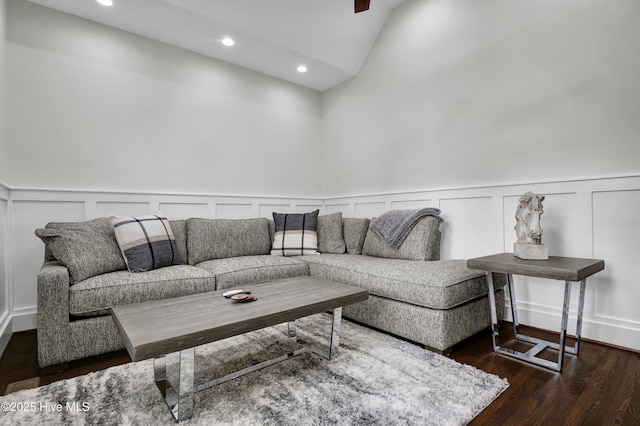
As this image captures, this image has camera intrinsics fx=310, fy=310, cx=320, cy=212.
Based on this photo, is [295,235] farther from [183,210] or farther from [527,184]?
[527,184]

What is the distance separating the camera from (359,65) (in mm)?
3828

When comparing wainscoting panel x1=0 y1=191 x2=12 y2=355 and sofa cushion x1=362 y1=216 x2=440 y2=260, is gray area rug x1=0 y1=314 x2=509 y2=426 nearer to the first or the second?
sofa cushion x1=362 y1=216 x2=440 y2=260

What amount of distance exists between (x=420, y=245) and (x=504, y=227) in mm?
691

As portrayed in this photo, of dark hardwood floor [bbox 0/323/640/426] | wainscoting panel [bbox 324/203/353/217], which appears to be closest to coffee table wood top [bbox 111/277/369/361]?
dark hardwood floor [bbox 0/323/640/426]

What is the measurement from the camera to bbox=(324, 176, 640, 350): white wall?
79.0 inches

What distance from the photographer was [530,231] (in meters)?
2.01

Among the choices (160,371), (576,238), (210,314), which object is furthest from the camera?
(576,238)

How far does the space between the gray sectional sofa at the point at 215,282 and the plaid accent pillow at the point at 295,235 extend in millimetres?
291

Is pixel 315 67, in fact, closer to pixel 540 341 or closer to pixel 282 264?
pixel 282 264

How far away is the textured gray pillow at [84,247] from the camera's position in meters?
1.97

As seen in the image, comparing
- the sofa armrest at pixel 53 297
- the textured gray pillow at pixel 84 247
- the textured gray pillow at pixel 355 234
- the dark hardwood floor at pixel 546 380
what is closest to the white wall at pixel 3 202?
the dark hardwood floor at pixel 546 380

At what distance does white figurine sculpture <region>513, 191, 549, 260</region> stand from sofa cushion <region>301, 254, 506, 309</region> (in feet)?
1.04

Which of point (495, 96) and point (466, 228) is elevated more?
point (495, 96)

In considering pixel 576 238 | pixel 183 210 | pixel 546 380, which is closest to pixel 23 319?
pixel 183 210
